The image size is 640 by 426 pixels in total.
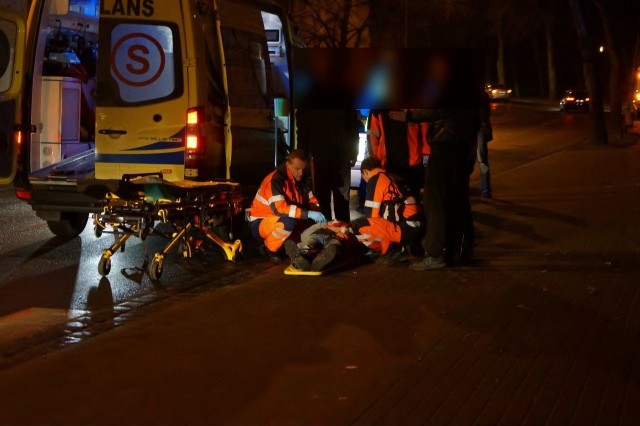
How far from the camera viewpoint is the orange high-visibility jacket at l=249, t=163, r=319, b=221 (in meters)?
9.90

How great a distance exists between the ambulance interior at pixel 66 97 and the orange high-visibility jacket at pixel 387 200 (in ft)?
11.3

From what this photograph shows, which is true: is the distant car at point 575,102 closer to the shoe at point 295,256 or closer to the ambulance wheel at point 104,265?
the shoe at point 295,256

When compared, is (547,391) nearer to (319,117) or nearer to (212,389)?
(212,389)

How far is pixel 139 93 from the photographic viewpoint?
10.6 meters

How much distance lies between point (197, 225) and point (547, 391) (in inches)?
197

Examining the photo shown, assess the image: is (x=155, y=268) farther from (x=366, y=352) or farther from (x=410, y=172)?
(x=410, y=172)

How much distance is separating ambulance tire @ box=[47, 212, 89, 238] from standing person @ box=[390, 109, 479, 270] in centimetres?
442

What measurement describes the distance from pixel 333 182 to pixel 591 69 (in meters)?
18.1

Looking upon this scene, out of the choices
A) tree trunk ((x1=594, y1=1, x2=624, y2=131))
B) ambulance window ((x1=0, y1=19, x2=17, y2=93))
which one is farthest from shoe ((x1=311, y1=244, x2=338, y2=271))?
tree trunk ((x1=594, y1=1, x2=624, y2=131))

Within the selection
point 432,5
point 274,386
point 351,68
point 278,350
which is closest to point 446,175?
point 351,68

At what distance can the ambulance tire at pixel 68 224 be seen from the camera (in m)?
11.8

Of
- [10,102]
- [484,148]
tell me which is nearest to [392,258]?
[10,102]

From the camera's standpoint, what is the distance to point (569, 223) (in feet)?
42.5

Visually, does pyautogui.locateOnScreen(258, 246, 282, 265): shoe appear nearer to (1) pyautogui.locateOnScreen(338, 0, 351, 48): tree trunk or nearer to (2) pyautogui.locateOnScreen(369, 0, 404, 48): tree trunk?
(1) pyautogui.locateOnScreen(338, 0, 351, 48): tree trunk
